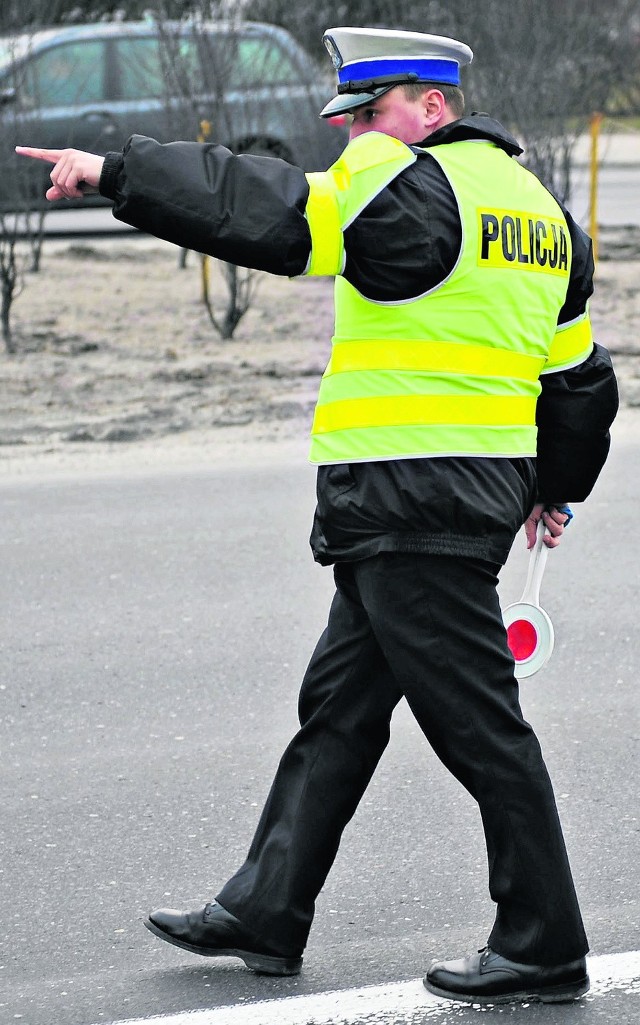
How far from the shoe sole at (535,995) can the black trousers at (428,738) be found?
67 mm

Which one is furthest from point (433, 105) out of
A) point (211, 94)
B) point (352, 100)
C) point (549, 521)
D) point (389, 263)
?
point (211, 94)

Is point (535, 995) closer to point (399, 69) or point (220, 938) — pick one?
point (220, 938)

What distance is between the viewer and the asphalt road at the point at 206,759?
328 centimetres

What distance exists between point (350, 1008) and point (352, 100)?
1684mm

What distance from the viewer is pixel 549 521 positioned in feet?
10.9

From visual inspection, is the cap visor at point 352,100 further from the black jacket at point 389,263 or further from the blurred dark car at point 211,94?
the blurred dark car at point 211,94

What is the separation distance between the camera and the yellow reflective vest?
283 cm

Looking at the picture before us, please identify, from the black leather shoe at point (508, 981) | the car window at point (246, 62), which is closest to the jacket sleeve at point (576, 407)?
the black leather shoe at point (508, 981)

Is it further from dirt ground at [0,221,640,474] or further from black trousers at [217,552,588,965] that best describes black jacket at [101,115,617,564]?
dirt ground at [0,221,640,474]

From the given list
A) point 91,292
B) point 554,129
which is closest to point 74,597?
point 91,292

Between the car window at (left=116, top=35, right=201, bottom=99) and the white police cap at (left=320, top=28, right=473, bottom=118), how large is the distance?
883 centimetres

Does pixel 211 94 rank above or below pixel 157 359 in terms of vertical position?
above

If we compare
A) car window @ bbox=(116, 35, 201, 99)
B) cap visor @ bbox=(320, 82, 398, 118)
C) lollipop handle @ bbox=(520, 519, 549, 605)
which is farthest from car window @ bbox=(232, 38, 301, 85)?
cap visor @ bbox=(320, 82, 398, 118)

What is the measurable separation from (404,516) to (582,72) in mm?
11888
